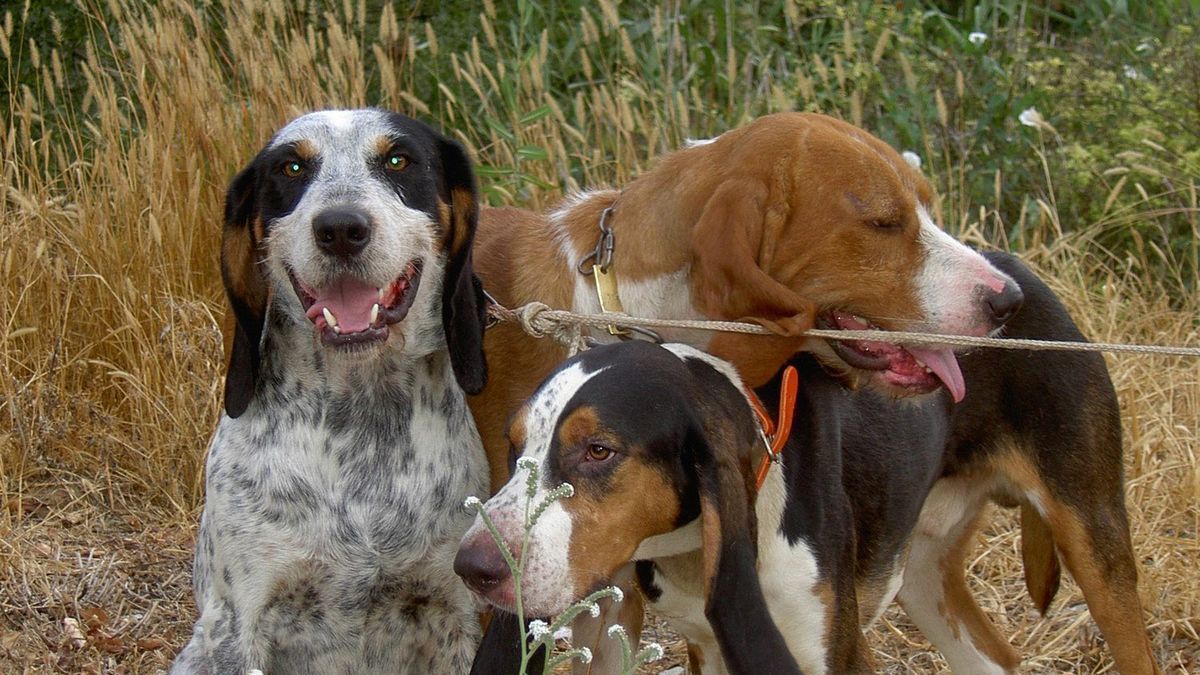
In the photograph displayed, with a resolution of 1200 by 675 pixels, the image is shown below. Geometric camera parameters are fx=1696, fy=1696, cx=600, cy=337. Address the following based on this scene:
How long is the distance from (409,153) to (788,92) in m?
3.64

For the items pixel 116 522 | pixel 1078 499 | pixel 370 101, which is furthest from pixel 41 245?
pixel 1078 499

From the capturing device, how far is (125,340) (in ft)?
19.7

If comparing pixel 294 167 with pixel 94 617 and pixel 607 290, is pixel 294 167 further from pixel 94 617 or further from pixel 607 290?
pixel 94 617

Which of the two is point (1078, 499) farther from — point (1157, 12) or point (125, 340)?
point (1157, 12)

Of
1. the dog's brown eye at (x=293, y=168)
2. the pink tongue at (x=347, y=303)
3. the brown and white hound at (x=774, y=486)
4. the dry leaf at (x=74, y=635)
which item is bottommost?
the dry leaf at (x=74, y=635)

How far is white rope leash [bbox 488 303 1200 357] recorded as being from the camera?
12.4ft

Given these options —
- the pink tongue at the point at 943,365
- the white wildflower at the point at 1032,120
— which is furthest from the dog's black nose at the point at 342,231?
the white wildflower at the point at 1032,120

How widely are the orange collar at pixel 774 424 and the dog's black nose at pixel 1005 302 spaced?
48 centimetres

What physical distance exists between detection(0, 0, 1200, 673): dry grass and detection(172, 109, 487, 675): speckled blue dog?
1.35 meters

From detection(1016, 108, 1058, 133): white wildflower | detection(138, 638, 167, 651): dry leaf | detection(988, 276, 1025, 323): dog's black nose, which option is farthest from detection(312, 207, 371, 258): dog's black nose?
detection(1016, 108, 1058, 133): white wildflower

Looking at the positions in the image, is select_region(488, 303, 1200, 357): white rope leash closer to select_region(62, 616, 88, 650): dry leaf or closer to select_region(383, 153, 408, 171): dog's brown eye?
select_region(383, 153, 408, 171): dog's brown eye

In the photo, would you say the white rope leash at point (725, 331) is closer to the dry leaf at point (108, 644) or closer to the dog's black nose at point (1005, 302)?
the dog's black nose at point (1005, 302)

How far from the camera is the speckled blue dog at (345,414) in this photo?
151 inches

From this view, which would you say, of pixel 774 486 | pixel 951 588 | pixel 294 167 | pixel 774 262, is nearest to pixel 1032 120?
pixel 951 588
